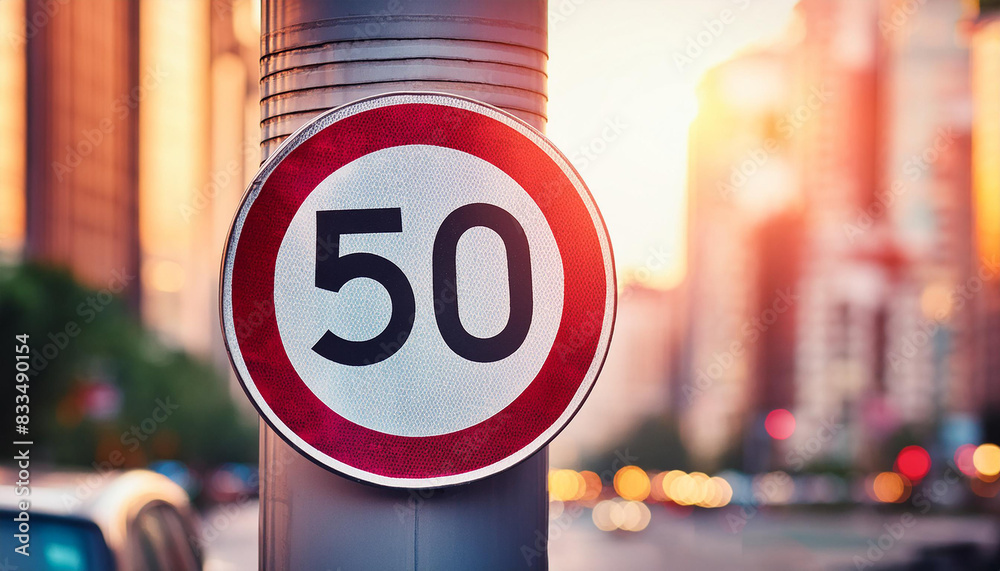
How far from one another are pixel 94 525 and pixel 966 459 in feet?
207

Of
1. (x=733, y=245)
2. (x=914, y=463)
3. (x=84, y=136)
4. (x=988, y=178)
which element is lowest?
(x=914, y=463)

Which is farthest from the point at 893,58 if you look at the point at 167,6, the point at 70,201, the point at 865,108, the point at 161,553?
the point at 161,553

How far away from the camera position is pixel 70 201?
61.5 m

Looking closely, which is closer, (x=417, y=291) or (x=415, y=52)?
(x=417, y=291)

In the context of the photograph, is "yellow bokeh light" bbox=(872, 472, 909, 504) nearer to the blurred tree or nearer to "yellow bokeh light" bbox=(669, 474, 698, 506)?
"yellow bokeh light" bbox=(669, 474, 698, 506)

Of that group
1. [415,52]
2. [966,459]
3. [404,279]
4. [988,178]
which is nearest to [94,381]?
[415,52]

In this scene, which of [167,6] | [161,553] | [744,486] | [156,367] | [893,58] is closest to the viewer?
[161,553]

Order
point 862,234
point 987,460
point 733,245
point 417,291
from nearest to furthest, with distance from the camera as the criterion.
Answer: point 417,291 → point 987,460 → point 862,234 → point 733,245

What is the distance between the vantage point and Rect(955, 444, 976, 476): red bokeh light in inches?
2296

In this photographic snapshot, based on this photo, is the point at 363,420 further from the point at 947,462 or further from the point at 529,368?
the point at 947,462

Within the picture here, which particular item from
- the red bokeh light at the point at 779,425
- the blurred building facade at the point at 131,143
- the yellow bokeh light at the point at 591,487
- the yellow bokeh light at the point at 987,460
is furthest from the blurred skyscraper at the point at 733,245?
the blurred building facade at the point at 131,143

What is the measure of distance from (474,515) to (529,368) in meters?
0.37

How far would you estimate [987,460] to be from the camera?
58.5m

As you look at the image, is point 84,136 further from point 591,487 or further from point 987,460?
point 591,487
